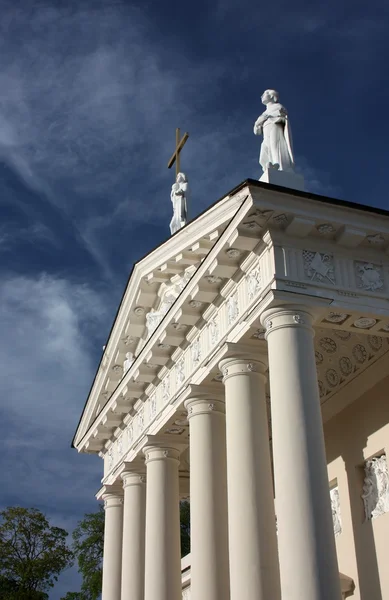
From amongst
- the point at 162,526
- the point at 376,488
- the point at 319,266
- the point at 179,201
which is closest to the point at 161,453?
the point at 162,526

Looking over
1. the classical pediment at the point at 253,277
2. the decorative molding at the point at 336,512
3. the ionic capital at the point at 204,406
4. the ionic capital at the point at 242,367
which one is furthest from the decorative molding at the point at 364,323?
the decorative molding at the point at 336,512

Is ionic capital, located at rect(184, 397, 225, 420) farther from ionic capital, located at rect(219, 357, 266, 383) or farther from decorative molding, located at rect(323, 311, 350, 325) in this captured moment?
decorative molding, located at rect(323, 311, 350, 325)

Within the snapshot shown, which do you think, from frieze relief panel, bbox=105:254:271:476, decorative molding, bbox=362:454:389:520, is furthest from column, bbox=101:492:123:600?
decorative molding, bbox=362:454:389:520

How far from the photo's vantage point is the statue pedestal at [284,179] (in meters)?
14.6

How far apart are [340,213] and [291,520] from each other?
546 cm

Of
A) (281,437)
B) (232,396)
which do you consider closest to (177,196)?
(232,396)

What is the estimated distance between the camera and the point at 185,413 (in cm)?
1869

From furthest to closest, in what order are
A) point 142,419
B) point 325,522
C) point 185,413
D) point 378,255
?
point 142,419, point 185,413, point 378,255, point 325,522

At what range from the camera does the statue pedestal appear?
1462 cm

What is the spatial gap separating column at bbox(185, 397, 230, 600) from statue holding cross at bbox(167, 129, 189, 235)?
19.6 ft

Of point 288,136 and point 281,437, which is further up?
point 288,136

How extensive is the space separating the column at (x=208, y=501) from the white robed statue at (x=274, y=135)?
5.41 meters

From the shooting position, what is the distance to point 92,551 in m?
53.5

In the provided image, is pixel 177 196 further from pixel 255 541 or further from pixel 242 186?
pixel 255 541
